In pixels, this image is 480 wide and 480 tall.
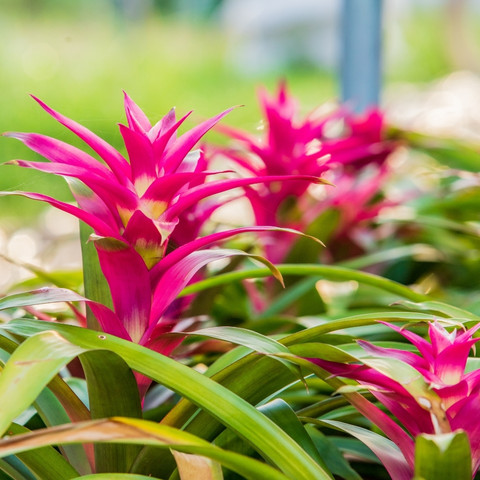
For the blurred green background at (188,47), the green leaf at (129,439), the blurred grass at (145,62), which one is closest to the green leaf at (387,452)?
the green leaf at (129,439)

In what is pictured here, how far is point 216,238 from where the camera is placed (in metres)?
0.56

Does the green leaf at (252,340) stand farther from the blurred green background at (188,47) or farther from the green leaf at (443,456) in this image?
the blurred green background at (188,47)

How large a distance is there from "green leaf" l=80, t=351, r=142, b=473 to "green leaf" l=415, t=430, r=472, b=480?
0.22 meters

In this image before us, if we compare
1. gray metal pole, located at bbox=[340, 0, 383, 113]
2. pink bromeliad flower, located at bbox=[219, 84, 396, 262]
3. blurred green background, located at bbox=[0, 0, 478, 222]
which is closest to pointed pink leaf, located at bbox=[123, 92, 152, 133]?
pink bromeliad flower, located at bbox=[219, 84, 396, 262]

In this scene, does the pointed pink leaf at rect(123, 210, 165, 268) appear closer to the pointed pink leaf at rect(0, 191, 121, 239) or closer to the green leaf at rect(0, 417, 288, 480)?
the pointed pink leaf at rect(0, 191, 121, 239)

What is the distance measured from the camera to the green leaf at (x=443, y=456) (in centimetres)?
44

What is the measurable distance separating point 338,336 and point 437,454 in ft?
0.74

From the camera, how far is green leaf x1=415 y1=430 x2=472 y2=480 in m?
0.44

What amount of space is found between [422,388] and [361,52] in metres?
1.89

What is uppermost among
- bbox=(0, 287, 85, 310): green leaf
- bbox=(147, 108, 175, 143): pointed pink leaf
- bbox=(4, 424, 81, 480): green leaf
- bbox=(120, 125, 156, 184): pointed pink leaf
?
bbox=(147, 108, 175, 143): pointed pink leaf

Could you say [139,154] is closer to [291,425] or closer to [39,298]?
[39,298]

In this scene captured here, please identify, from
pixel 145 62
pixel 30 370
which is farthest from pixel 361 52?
pixel 145 62

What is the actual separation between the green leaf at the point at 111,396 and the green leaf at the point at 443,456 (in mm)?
215

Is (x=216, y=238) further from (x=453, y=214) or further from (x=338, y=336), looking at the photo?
(x=453, y=214)
